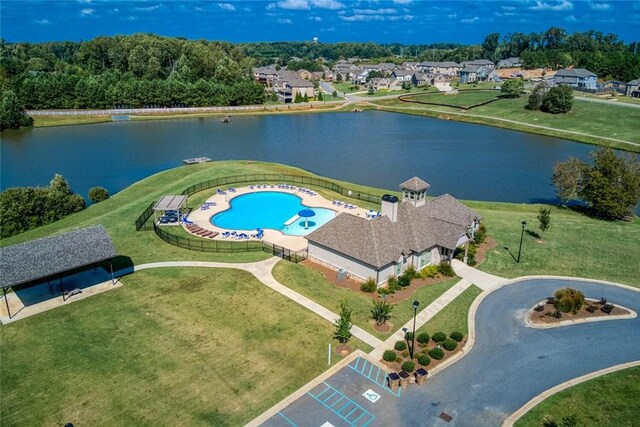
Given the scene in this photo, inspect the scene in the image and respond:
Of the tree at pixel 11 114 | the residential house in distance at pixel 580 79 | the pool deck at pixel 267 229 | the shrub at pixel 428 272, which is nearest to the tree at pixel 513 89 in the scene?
the residential house in distance at pixel 580 79

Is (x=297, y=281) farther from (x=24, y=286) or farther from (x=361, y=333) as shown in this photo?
(x=24, y=286)

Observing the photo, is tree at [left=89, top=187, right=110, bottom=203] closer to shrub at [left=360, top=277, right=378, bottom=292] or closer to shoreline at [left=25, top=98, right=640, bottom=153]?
shrub at [left=360, top=277, right=378, bottom=292]

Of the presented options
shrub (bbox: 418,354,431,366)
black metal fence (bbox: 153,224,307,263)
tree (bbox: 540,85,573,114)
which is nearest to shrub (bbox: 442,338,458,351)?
shrub (bbox: 418,354,431,366)

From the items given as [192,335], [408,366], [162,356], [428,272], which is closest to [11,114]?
[192,335]

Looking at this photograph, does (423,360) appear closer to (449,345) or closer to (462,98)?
(449,345)

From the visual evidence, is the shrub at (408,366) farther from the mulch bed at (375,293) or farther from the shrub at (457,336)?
the mulch bed at (375,293)

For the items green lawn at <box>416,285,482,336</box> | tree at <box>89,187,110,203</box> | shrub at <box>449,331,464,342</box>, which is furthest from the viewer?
tree at <box>89,187,110,203</box>
